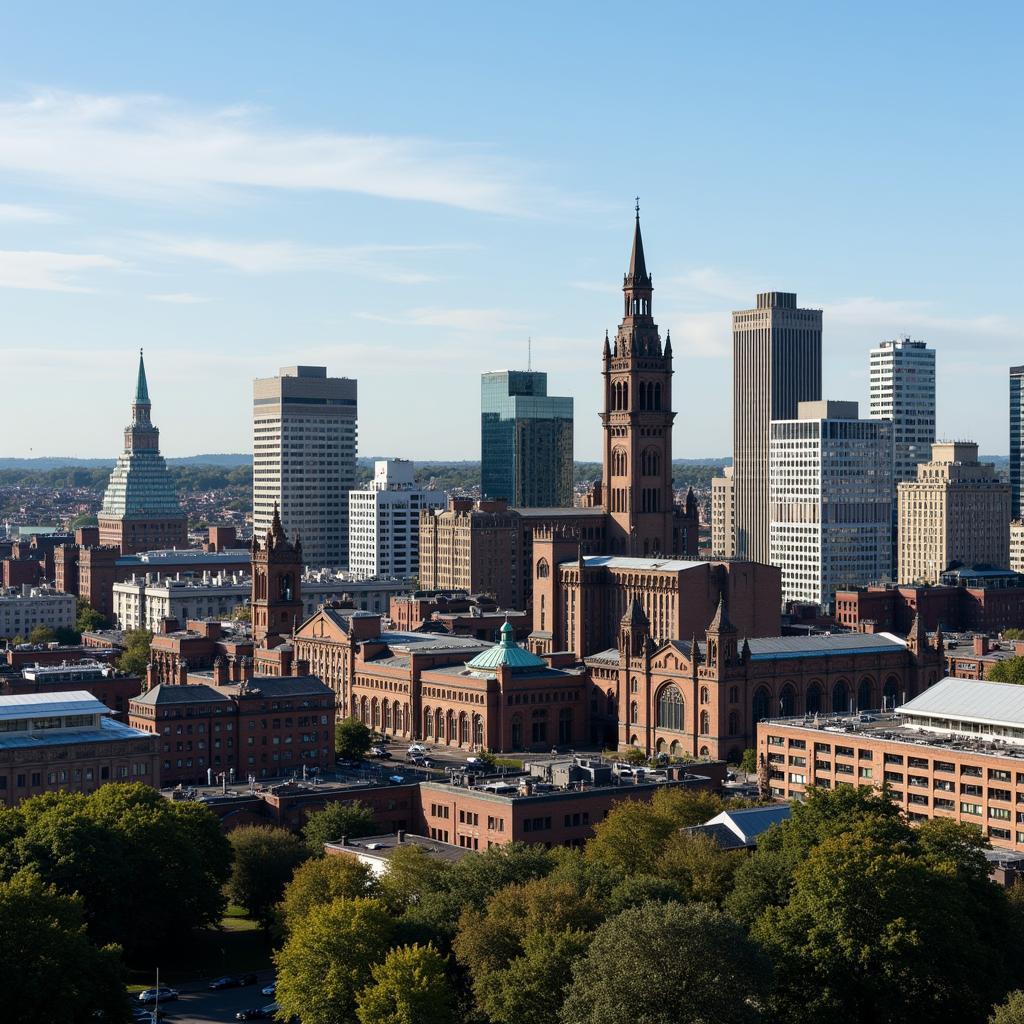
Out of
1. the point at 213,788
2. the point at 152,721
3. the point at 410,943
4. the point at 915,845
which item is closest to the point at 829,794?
the point at 915,845

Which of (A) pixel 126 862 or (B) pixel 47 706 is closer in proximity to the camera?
(A) pixel 126 862

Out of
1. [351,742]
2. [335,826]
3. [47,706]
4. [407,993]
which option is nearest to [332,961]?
[407,993]

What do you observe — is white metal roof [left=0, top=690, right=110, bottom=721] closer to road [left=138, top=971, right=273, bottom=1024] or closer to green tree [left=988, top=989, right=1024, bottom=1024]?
road [left=138, top=971, right=273, bottom=1024]

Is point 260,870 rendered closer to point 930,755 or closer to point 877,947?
point 877,947

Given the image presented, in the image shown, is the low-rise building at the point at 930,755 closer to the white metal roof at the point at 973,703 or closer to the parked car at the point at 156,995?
the white metal roof at the point at 973,703

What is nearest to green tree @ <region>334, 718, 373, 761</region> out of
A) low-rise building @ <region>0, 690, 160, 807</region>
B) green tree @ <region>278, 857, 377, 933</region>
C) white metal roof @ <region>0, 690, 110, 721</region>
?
low-rise building @ <region>0, 690, 160, 807</region>

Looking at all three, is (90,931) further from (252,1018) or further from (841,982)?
(841,982)
